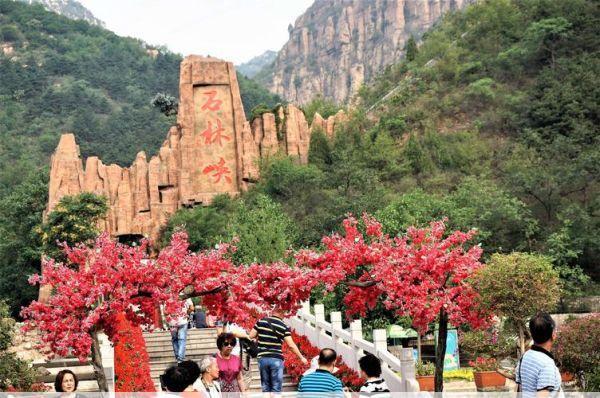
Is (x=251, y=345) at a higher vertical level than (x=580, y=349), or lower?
higher

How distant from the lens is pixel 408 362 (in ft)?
35.7

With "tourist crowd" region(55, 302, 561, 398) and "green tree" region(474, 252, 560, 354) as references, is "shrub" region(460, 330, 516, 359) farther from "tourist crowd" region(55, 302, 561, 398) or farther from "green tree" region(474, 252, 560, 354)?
"tourist crowd" region(55, 302, 561, 398)

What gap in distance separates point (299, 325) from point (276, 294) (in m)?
6.41

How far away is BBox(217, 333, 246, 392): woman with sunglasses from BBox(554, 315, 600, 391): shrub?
5036mm

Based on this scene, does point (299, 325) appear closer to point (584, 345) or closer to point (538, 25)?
point (584, 345)

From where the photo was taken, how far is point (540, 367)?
5680 millimetres

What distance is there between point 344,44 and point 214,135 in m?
97.3

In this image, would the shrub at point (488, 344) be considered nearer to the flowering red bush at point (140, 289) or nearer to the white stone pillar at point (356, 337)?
the white stone pillar at point (356, 337)

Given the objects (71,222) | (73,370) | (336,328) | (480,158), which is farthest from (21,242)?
(73,370)

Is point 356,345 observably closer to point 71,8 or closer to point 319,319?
point 319,319

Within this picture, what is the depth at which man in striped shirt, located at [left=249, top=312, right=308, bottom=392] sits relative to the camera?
9188 mm

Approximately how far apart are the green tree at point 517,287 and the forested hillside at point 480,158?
1164cm

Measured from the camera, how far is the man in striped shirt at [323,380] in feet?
22.4

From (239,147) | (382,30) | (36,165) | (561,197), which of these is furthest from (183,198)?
(382,30)
